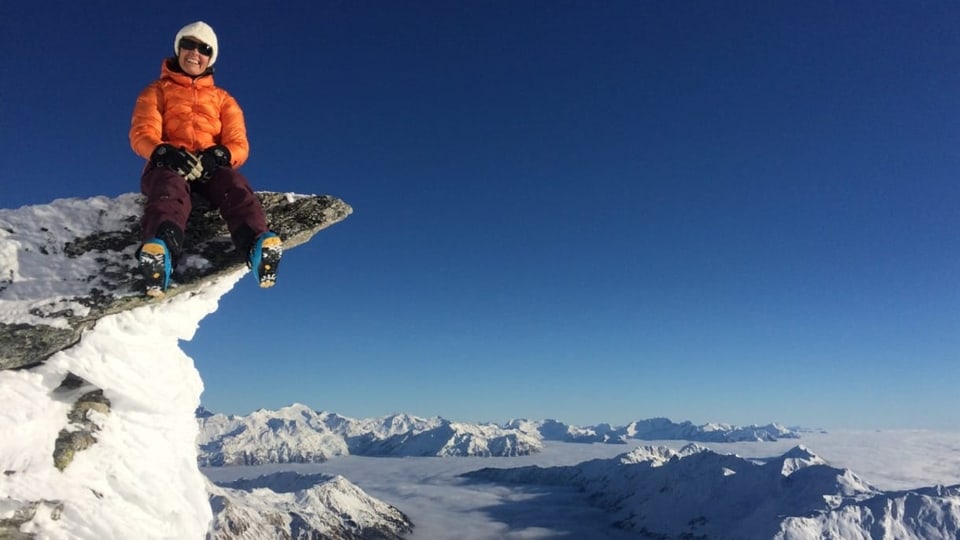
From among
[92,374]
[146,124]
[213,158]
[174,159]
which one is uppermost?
[146,124]

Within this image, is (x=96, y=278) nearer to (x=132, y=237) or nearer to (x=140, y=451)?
(x=132, y=237)

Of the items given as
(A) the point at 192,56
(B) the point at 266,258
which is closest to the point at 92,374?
(B) the point at 266,258

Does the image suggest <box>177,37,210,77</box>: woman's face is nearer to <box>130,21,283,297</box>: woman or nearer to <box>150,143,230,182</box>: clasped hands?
<box>130,21,283,297</box>: woman

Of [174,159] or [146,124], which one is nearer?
[174,159]

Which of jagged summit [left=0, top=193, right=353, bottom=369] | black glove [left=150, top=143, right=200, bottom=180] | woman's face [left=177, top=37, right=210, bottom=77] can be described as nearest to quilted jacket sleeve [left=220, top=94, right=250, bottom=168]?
woman's face [left=177, top=37, right=210, bottom=77]

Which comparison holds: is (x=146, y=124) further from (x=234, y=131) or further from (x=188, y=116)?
(x=234, y=131)

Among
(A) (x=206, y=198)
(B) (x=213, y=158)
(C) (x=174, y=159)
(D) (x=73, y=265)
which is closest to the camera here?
(C) (x=174, y=159)

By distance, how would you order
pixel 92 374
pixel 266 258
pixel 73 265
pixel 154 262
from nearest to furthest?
pixel 154 262 → pixel 266 258 → pixel 73 265 → pixel 92 374

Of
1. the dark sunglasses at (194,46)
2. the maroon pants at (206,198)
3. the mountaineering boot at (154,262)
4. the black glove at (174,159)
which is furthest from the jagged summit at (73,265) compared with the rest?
the dark sunglasses at (194,46)
